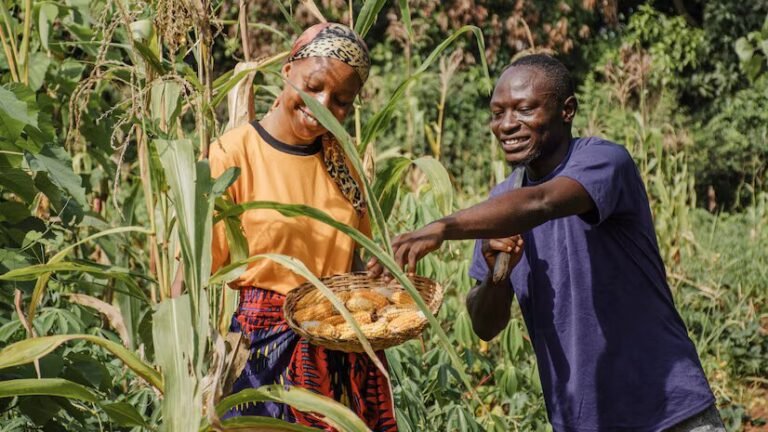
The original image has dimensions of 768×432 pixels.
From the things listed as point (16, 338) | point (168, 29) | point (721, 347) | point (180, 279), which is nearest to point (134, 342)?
point (16, 338)

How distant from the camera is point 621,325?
1.92 meters

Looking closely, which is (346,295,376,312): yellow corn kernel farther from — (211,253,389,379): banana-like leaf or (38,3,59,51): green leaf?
(38,3,59,51): green leaf

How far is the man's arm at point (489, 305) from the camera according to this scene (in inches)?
81.4

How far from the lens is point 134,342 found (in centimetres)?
249

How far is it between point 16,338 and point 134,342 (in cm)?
30

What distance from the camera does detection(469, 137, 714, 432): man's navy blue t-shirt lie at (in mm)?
1910

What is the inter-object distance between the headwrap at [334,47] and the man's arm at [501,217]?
421 mm

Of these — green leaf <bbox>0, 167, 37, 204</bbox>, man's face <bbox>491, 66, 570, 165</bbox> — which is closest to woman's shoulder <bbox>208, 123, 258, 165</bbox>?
green leaf <bbox>0, 167, 37, 204</bbox>

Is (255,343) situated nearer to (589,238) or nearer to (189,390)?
(189,390)

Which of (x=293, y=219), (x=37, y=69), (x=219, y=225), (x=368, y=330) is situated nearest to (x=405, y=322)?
(x=368, y=330)

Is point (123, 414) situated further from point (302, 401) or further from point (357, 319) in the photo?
point (357, 319)

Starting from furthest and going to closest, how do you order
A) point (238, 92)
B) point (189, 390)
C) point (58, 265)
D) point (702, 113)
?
1. point (702, 113)
2. point (238, 92)
3. point (58, 265)
4. point (189, 390)

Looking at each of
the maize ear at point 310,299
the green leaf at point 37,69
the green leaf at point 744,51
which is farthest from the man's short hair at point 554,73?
the green leaf at point 744,51

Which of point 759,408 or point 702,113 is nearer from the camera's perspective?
point 759,408
